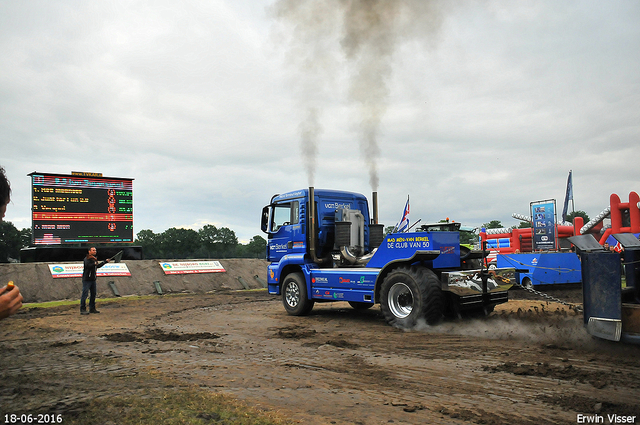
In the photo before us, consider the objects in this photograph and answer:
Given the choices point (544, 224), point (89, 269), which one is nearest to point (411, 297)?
point (89, 269)

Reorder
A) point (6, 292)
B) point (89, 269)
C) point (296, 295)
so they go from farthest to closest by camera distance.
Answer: point (89, 269), point (296, 295), point (6, 292)

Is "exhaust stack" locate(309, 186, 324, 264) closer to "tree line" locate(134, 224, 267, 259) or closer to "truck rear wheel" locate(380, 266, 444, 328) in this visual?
"truck rear wheel" locate(380, 266, 444, 328)

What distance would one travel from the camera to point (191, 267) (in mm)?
22844

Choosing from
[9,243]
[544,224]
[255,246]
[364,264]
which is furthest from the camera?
[255,246]

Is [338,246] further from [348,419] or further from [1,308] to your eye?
[1,308]

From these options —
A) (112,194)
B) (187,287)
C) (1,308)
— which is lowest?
(187,287)

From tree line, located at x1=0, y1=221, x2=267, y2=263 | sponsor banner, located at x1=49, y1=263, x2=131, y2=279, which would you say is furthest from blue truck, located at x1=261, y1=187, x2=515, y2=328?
tree line, located at x1=0, y1=221, x2=267, y2=263

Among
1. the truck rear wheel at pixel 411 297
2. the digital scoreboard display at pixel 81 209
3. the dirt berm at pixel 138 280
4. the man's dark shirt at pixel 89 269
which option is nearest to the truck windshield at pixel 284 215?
the truck rear wheel at pixel 411 297

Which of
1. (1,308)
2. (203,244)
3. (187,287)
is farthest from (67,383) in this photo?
(203,244)

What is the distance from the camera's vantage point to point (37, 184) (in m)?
19.7

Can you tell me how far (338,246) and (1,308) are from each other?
9.26m

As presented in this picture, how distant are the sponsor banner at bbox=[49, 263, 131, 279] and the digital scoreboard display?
119 centimetres

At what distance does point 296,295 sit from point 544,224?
59.3 ft

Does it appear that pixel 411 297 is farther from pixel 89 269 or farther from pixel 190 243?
pixel 190 243
